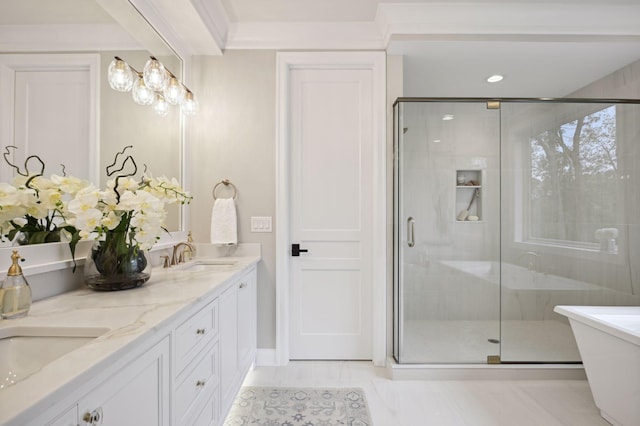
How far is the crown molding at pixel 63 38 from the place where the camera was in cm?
112

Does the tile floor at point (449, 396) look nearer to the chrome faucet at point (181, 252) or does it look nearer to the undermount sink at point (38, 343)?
the chrome faucet at point (181, 252)

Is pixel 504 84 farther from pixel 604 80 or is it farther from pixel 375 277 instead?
pixel 375 277

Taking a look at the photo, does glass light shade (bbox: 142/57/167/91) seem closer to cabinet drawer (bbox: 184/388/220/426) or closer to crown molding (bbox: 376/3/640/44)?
crown molding (bbox: 376/3/640/44)

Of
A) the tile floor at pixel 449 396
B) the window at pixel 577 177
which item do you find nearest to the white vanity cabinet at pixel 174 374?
the tile floor at pixel 449 396

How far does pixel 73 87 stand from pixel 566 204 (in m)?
3.14

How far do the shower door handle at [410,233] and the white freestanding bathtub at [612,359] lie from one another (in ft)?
3.25

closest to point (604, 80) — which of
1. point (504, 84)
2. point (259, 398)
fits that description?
point (504, 84)

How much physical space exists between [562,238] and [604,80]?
1619 mm

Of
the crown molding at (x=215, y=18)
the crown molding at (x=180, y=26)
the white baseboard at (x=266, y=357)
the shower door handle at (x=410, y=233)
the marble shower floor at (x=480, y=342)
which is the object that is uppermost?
the crown molding at (x=215, y=18)

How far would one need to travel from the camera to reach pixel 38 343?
36.1 inches

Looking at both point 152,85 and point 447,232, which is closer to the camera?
point 152,85

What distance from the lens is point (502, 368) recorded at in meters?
2.35

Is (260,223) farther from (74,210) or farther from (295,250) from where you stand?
(74,210)

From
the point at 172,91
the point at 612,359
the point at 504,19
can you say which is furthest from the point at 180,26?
the point at 612,359
